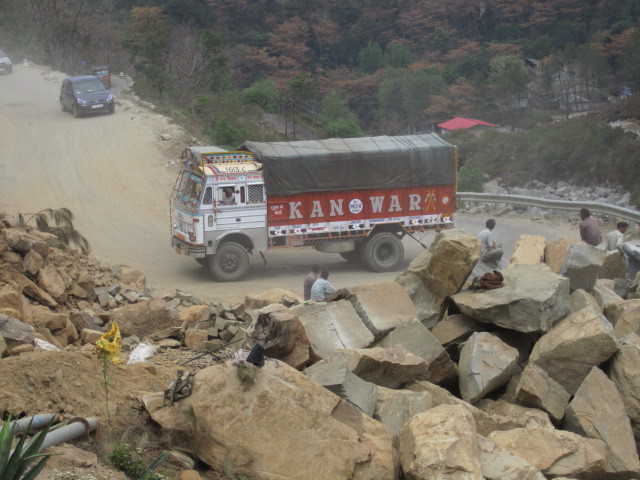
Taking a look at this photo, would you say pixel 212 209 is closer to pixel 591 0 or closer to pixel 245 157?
pixel 245 157

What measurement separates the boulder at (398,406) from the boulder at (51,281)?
579 centimetres

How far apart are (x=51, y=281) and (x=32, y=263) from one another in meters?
0.39

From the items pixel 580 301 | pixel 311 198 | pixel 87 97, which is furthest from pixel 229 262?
pixel 87 97

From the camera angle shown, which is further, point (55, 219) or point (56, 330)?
point (55, 219)

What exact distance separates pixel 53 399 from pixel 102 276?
8131 millimetres

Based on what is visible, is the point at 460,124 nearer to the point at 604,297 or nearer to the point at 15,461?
the point at 604,297

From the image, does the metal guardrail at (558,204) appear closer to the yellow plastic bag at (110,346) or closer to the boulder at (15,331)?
the yellow plastic bag at (110,346)

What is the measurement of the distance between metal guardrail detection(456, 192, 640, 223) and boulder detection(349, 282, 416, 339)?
12.1 m

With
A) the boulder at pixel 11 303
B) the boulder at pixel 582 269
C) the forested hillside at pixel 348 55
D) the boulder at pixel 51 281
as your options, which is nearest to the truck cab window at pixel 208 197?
the boulder at pixel 51 281

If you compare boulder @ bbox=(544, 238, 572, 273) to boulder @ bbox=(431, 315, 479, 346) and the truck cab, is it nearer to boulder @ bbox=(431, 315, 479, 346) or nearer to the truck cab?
boulder @ bbox=(431, 315, 479, 346)

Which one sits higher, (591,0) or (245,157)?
(591,0)

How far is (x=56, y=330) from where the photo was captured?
9586 millimetres

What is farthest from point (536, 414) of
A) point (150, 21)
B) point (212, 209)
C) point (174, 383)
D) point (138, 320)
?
point (150, 21)

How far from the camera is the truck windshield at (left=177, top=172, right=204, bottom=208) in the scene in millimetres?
17266
